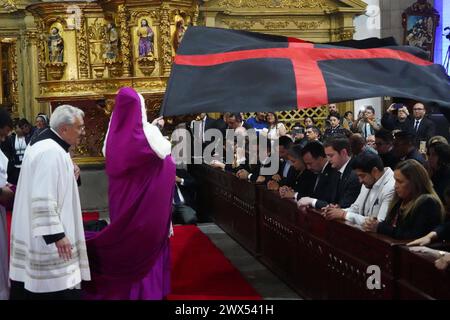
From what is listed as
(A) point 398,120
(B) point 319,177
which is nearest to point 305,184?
(B) point 319,177

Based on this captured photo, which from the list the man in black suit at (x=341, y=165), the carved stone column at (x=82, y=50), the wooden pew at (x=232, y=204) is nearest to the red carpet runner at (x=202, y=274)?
the wooden pew at (x=232, y=204)

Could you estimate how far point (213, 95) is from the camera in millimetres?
4410

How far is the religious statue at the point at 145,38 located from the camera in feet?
32.8

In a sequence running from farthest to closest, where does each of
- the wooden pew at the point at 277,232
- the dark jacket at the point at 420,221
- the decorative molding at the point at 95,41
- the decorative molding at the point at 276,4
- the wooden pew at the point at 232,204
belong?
the decorative molding at the point at 276,4, the decorative molding at the point at 95,41, the wooden pew at the point at 232,204, the wooden pew at the point at 277,232, the dark jacket at the point at 420,221

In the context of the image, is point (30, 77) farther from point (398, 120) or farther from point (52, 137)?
point (52, 137)

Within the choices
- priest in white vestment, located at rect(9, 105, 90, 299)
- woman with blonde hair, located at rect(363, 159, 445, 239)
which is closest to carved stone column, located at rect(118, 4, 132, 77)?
priest in white vestment, located at rect(9, 105, 90, 299)

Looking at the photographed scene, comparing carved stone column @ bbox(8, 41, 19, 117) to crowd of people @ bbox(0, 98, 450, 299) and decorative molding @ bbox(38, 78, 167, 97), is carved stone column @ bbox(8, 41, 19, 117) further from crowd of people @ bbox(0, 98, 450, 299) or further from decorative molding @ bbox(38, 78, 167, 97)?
crowd of people @ bbox(0, 98, 450, 299)

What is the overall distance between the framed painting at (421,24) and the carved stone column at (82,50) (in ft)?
28.0

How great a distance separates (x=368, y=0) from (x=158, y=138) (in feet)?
39.8

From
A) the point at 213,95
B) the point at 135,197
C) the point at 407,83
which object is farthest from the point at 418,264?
the point at 135,197

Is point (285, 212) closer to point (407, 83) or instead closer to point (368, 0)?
point (407, 83)

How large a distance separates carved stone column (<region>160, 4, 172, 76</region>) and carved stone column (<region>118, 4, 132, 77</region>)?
0.52 meters

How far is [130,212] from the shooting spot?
17.5 feet

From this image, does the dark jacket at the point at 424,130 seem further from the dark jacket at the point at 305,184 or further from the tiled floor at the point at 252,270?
the dark jacket at the point at 305,184
